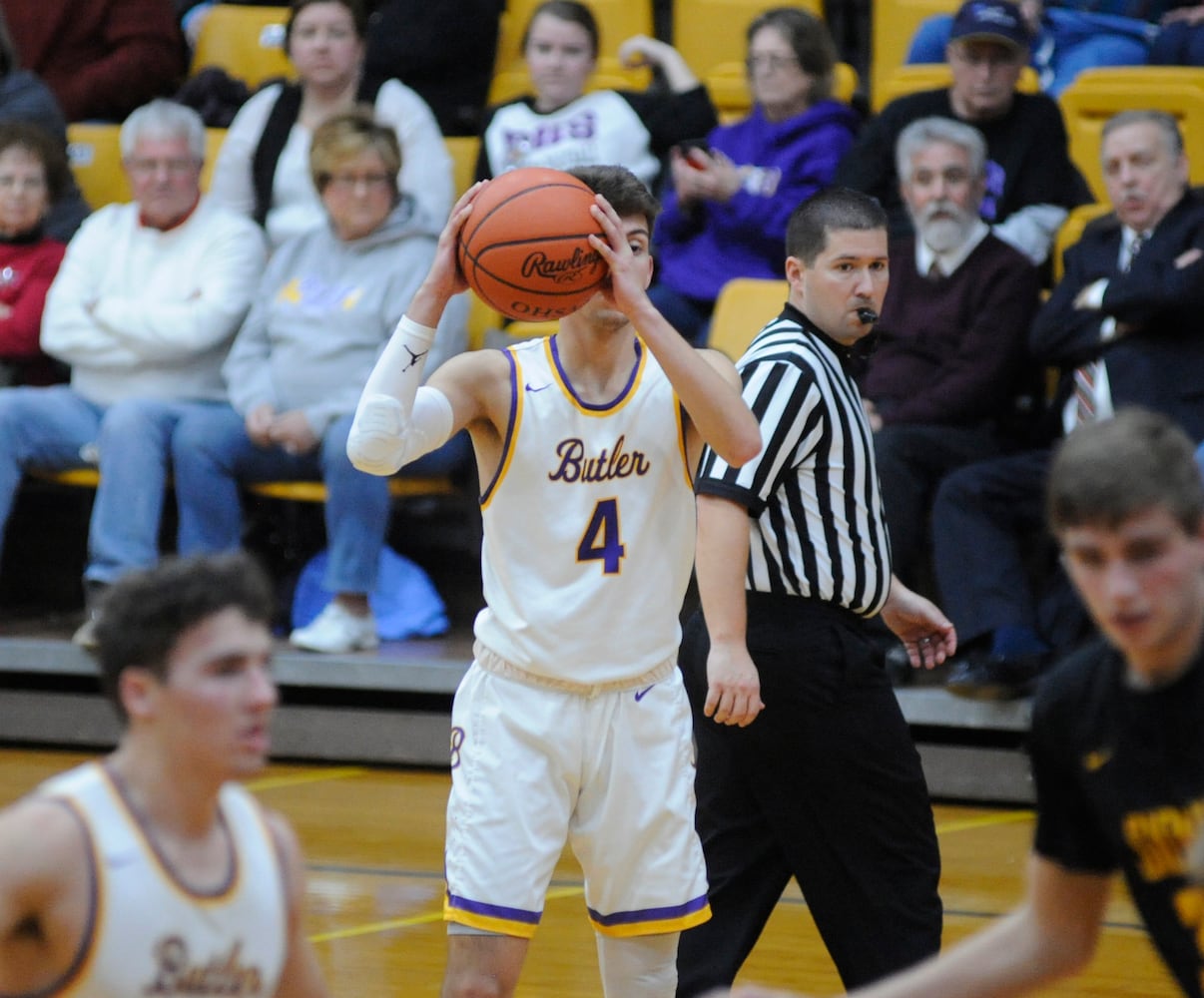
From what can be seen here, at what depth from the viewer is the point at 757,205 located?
728cm

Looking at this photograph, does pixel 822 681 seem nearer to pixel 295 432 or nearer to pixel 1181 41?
pixel 295 432

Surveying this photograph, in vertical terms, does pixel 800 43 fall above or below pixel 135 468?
above

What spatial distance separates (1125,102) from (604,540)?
4473 mm

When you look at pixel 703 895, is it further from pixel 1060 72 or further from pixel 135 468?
pixel 1060 72

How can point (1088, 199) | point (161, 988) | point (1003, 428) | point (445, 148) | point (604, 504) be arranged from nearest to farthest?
point (161, 988) < point (604, 504) < point (1003, 428) < point (1088, 199) < point (445, 148)

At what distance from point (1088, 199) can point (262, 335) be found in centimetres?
322

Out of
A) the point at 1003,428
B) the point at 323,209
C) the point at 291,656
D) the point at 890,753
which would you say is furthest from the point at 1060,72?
the point at 890,753

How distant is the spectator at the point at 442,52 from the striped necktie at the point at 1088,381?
3.25 metres

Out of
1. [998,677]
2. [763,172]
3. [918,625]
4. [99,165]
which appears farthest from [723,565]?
[99,165]

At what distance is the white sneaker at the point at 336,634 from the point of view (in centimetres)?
714

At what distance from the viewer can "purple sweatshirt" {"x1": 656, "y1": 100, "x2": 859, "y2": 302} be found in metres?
7.31

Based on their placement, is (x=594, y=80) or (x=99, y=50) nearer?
(x=594, y=80)

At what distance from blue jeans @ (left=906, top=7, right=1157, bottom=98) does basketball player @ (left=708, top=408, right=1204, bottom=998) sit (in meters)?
6.04

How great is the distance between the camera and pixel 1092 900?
255cm
